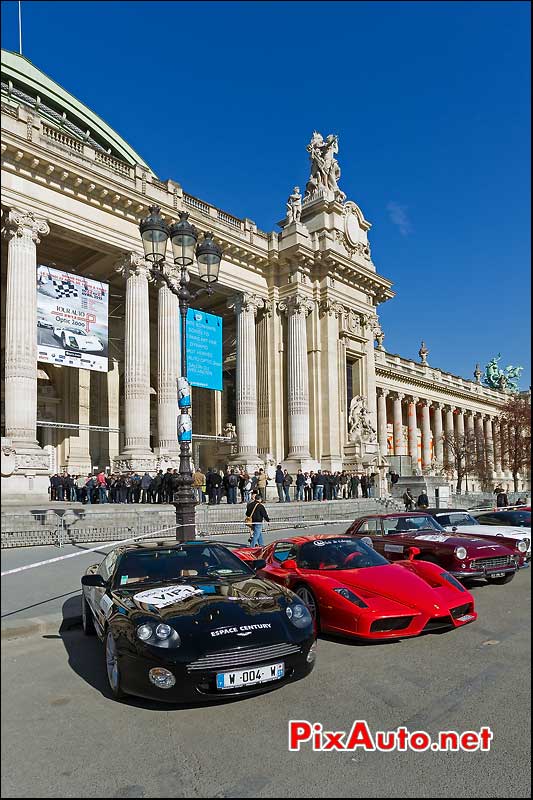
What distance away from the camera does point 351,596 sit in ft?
20.9

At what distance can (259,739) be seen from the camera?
12.0ft

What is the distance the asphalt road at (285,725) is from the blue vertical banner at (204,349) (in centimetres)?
1997

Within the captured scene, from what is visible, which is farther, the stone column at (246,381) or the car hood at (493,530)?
the stone column at (246,381)

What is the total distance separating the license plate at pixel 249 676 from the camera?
14.1ft

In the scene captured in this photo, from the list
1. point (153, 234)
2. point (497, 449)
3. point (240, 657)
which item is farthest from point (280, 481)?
point (497, 449)

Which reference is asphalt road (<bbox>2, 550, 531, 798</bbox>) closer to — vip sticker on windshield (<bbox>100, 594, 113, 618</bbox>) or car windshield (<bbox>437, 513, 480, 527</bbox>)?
vip sticker on windshield (<bbox>100, 594, 113, 618</bbox>)

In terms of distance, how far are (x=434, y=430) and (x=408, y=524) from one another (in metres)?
51.9

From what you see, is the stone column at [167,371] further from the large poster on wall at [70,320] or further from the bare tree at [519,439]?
the bare tree at [519,439]

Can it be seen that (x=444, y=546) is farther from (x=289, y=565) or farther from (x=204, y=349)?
(x=204, y=349)

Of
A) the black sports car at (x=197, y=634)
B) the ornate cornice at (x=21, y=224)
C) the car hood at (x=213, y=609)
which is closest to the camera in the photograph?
the black sports car at (x=197, y=634)

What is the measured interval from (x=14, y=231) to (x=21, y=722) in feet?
74.2

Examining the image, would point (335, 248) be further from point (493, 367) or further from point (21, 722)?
point (493, 367)

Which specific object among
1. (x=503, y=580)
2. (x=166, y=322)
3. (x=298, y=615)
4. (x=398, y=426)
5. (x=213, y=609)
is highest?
(x=166, y=322)

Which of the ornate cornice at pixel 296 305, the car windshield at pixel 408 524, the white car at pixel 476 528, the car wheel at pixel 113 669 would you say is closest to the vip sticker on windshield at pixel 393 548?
the car windshield at pixel 408 524
